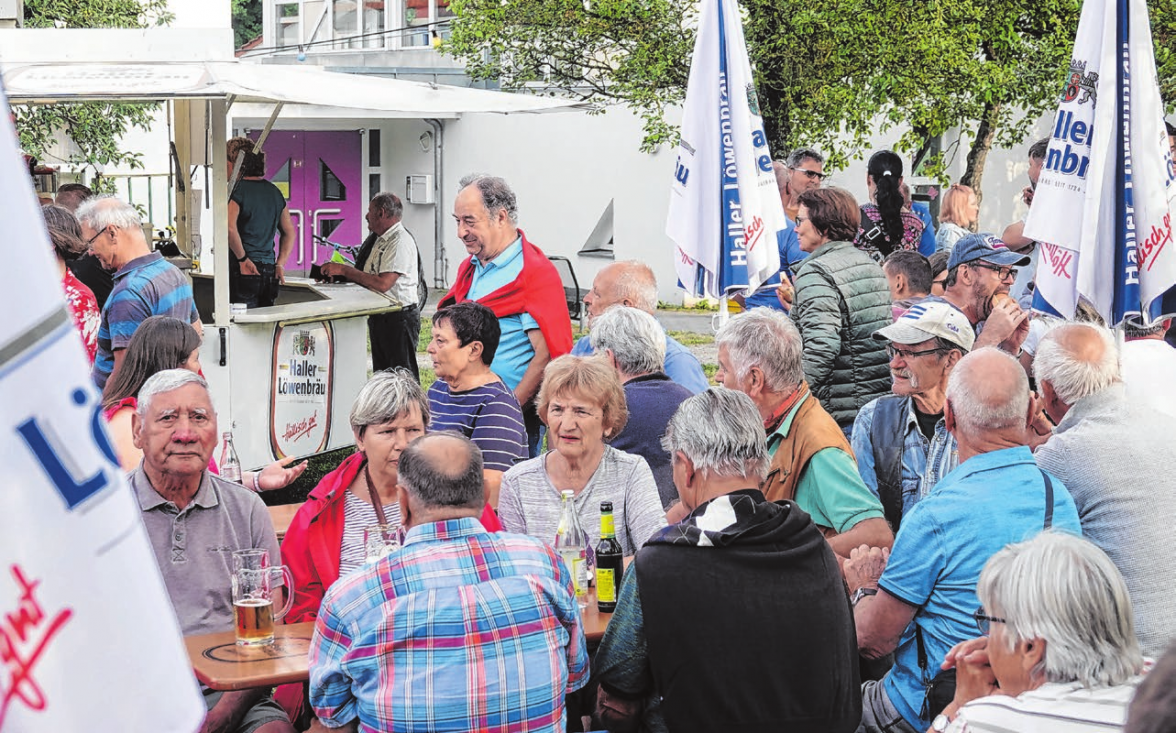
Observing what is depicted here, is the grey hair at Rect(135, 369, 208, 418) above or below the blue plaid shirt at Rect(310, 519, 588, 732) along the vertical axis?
above

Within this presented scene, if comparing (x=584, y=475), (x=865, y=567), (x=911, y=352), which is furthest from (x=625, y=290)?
(x=865, y=567)

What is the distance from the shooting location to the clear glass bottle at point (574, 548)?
431 centimetres

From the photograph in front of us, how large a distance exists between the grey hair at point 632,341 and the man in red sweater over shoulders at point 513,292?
1152 mm

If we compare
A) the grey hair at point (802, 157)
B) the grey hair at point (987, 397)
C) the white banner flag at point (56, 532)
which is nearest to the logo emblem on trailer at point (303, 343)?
the grey hair at point (802, 157)

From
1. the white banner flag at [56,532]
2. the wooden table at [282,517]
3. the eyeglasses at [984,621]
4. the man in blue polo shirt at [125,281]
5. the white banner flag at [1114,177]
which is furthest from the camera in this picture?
the man in blue polo shirt at [125,281]

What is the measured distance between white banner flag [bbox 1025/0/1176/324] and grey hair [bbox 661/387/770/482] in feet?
7.63

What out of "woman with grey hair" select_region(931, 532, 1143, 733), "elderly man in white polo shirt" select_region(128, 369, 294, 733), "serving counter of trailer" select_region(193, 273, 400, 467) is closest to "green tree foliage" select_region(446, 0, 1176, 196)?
"serving counter of trailer" select_region(193, 273, 400, 467)

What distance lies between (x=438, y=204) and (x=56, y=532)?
81.2 feet

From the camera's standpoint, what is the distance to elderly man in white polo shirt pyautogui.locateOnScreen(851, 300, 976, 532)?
4.98 meters

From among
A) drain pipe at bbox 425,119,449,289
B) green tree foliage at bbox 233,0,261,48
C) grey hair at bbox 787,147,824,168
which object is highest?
green tree foliage at bbox 233,0,261,48

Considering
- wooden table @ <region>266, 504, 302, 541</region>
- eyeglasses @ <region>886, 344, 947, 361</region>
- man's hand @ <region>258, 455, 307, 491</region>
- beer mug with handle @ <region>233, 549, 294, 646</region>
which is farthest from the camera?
wooden table @ <region>266, 504, 302, 541</region>

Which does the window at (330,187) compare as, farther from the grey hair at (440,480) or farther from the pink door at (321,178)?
the grey hair at (440,480)

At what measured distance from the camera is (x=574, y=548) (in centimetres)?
433

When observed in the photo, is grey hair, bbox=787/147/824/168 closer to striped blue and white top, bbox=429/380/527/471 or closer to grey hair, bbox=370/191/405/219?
grey hair, bbox=370/191/405/219
